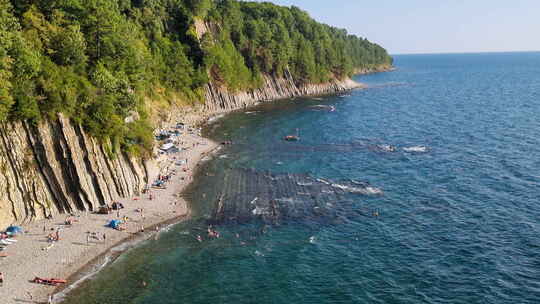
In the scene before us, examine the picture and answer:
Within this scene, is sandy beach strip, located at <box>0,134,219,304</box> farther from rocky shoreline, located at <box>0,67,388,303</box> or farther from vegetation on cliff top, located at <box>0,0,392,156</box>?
vegetation on cliff top, located at <box>0,0,392,156</box>

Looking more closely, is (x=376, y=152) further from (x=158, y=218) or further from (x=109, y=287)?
(x=109, y=287)

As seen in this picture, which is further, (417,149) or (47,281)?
(417,149)

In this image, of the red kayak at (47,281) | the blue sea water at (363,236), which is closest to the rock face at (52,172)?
the red kayak at (47,281)

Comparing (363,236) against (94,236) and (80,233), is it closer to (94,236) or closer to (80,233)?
(94,236)

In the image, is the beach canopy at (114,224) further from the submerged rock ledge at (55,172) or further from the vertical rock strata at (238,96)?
the vertical rock strata at (238,96)

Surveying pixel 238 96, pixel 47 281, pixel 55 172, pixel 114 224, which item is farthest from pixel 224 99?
pixel 47 281
